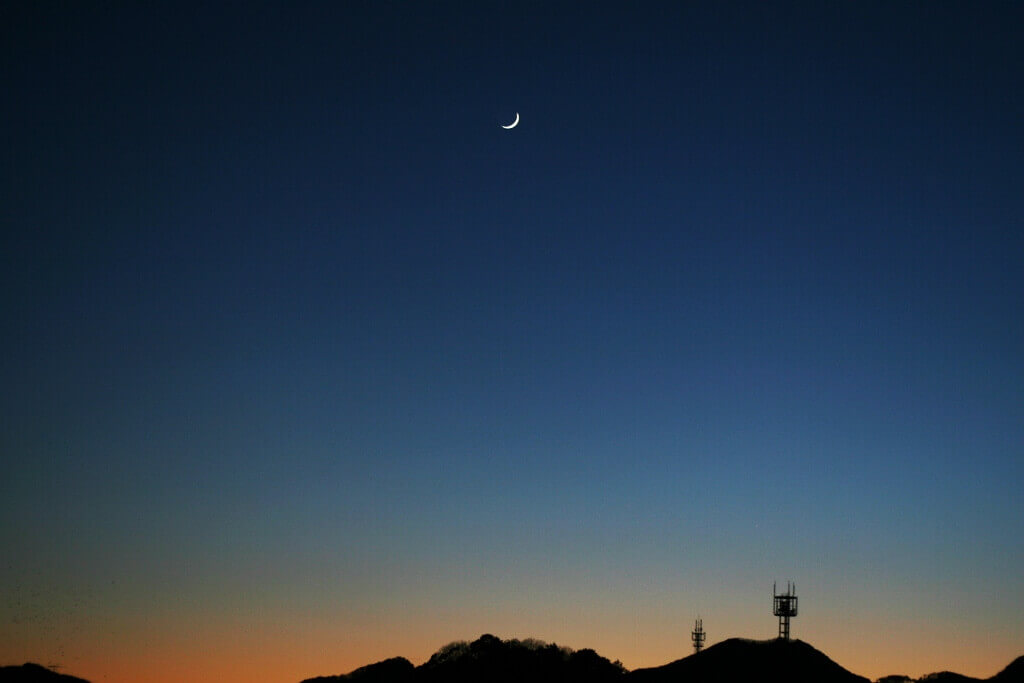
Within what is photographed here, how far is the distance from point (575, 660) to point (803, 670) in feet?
84.2

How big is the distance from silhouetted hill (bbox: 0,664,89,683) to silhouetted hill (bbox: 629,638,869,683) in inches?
2532

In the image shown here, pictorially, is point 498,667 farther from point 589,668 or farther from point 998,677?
point 998,677

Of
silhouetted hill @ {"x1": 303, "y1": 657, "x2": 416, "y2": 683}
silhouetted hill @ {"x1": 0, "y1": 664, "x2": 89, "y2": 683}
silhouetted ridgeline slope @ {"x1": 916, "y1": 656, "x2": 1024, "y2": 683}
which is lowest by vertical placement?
silhouetted hill @ {"x1": 0, "y1": 664, "x2": 89, "y2": 683}

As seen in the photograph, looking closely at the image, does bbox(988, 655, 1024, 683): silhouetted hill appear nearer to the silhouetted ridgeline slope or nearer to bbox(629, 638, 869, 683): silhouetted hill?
the silhouetted ridgeline slope

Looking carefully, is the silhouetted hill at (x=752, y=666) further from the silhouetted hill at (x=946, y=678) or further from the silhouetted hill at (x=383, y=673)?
the silhouetted hill at (x=383, y=673)

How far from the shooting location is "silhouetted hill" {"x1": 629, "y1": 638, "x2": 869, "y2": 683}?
10712cm

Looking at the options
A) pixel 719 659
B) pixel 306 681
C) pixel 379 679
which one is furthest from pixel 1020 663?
pixel 306 681

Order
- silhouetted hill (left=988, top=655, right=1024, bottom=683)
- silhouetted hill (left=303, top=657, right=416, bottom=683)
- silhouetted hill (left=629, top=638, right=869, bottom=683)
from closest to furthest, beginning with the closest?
silhouetted hill (left=988, top=655, right=1024, bottom=683)
silhouetted hill (left=629, top=638, right=869, bottom=683)
silhouetted hill (left=303, top=657, right=416, bottom=683)

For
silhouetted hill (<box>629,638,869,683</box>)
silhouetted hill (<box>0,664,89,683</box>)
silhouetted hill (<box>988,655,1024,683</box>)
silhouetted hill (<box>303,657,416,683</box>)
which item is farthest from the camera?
silhouetted hill (<box>0,664,89,683</box>)

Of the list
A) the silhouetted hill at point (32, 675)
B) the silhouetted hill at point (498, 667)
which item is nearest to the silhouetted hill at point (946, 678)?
the silhouetted hill at point (498, 667)

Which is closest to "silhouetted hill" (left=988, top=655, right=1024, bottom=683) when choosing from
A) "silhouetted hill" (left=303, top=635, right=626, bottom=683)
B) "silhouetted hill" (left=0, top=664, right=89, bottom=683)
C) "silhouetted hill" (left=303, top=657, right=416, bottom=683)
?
"silhouetted hill" (left=303, top=635, right=626, bottom=683)

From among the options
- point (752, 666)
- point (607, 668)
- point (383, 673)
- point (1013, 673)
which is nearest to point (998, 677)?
point (1013, 673)

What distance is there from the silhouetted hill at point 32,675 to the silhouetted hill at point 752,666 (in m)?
64.3

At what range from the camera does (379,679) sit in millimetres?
118375
